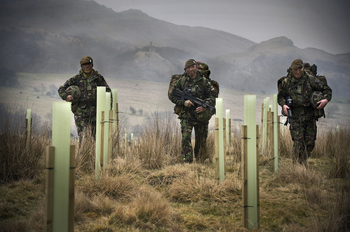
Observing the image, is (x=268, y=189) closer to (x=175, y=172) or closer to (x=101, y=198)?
(x=175, y=172)

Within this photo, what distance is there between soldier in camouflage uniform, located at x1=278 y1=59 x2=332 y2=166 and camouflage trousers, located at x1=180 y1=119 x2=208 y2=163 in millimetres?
1371

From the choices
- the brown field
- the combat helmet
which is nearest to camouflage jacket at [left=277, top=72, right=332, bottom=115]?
the brown field

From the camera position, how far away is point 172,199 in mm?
3426

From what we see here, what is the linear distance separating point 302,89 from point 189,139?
1875mm

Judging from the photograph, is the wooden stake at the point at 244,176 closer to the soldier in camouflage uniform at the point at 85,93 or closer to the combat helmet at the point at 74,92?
the soldier in camouflage uniform at the point at 85,93

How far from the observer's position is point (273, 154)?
15.4 ft

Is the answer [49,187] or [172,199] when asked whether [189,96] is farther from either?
[49,187]

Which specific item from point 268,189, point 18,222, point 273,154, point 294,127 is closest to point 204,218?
point 268,189

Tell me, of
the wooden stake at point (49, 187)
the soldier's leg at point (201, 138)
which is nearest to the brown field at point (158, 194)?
the soldier's leg at point (201, 138)

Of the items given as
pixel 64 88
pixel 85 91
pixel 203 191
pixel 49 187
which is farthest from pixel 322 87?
pixel 49 187

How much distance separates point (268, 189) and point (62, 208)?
8.78ft

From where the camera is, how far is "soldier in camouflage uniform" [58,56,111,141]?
5.25 metres

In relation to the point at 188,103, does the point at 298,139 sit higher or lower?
lower

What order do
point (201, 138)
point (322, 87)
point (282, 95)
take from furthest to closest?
1. point (201, 138)
2. point (282, 95)
3. point (322, 87)
